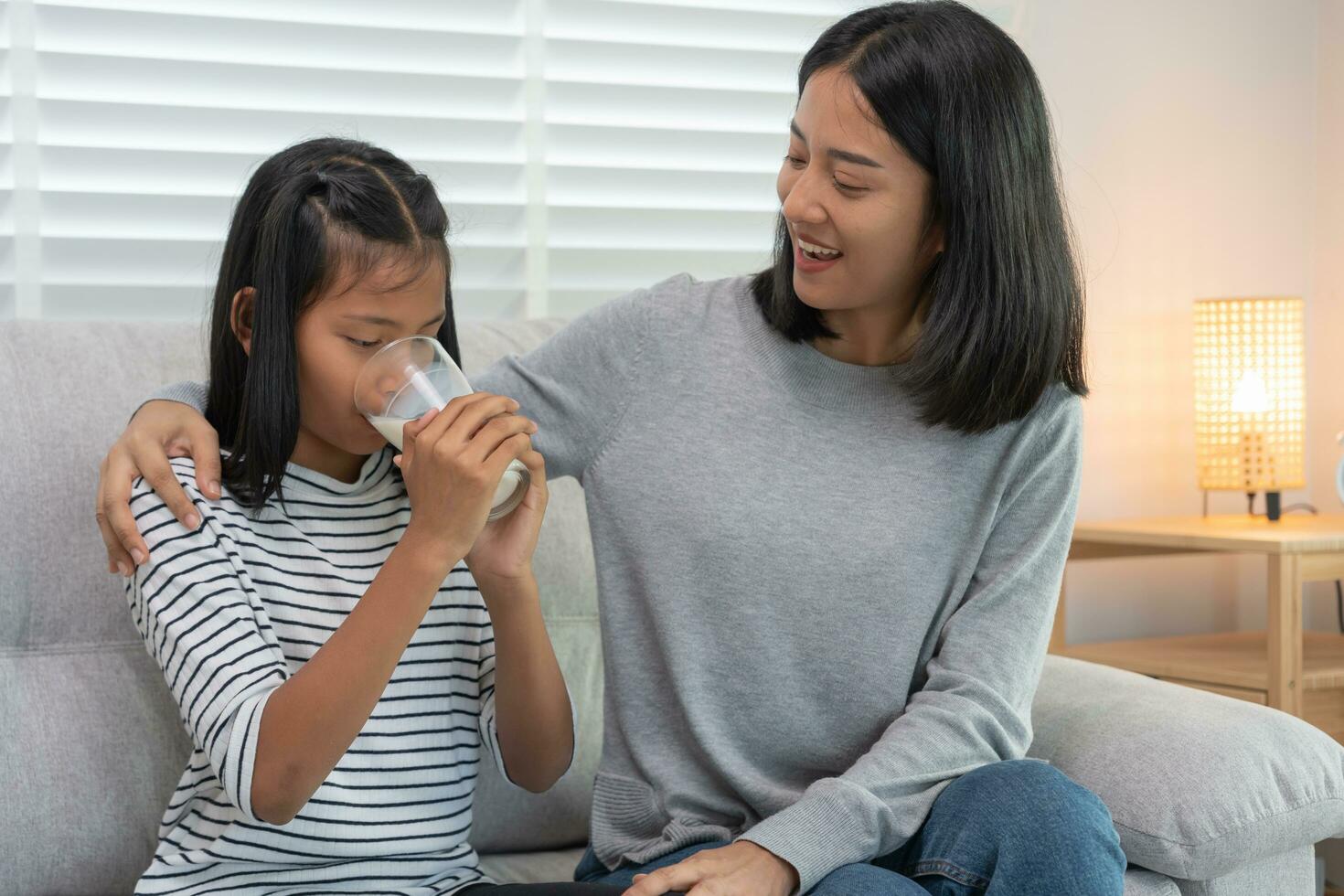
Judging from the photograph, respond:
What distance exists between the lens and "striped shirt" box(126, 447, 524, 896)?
3.44ft

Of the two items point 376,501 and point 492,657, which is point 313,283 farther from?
point 492,657

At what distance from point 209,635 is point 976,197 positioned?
2.40ft

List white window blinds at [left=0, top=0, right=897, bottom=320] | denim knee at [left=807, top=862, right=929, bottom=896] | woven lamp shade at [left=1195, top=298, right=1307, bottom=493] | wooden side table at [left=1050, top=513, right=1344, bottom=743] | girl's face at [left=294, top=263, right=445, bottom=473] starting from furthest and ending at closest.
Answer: woven lamp shade at [left=1195, top=298, right=1307, bottom=493] → wooden side table at [left=1050, top=513, right=1344, bottom=743] → white window blinds at [left=0, top=0, right=897, bottom=320] → girl's face at [left=294, top=263, right=445, bottom=473] → denim knee at [left=807, top=862, right=929, bottom=896]

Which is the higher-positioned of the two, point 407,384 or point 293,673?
point 407,384

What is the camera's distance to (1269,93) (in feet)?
8.16

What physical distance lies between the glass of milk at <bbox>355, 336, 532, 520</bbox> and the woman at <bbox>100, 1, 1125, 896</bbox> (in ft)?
0.60

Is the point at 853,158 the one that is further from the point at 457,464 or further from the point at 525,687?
the point at 525,687

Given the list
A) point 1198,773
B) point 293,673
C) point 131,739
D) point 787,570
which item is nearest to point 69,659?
point 131,739

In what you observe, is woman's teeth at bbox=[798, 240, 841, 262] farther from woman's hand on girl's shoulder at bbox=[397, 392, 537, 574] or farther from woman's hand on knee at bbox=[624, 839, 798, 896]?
woman's hand on knee at bbox=[624, 839, 798, 896]

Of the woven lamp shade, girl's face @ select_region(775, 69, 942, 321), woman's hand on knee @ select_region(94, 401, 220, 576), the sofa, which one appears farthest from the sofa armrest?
the woven lamp shade

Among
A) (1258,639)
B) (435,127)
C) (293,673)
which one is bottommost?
(1258,639)

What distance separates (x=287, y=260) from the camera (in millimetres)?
1112

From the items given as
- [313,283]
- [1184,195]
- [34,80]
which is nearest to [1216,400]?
[1184,195]

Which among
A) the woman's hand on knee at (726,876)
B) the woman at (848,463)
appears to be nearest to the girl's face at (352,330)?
the woman at (848,463)
